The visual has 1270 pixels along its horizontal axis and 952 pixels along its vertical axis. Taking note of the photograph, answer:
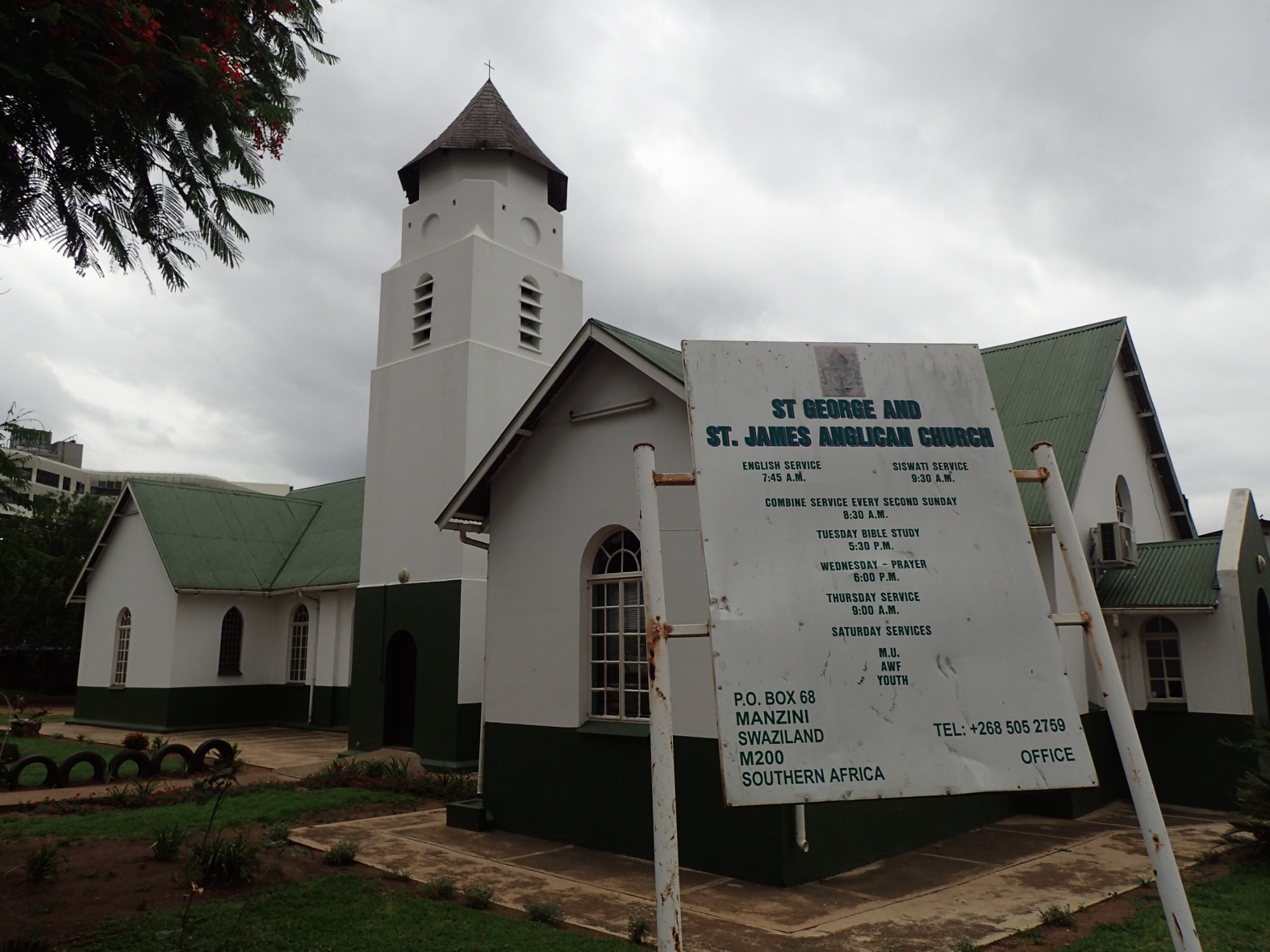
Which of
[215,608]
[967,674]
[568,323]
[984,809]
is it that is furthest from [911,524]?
[215,608]

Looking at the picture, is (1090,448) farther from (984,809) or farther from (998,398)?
(984,809)

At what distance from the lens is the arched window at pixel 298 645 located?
2389 centimetres

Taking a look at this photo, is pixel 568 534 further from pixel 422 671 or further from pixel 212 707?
pixel 212 707

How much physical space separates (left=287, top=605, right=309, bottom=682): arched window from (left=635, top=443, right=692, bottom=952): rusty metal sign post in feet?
71.3

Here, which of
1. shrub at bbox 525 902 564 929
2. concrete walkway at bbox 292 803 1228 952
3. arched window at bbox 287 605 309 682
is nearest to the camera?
concrete walkway at bbox 292 803 1228 952

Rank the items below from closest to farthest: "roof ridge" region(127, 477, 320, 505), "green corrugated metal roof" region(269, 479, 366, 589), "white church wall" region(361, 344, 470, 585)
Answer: "white church wall" region(361, 344, 470, 585) → "green corrugated metal roof" region(269, 479, 366, 589) → "roof ridge" region(127, 477, 320, 505)

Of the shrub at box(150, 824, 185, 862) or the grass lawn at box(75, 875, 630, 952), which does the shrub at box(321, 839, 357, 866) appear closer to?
the grass lawn at box(75, 875, 630, 952)

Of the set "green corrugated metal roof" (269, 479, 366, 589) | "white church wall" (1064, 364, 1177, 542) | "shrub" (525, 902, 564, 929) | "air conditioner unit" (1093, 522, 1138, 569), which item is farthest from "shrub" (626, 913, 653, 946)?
"green corrugated metal roof" (269, 479, 366, 589)

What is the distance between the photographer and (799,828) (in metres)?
8.02

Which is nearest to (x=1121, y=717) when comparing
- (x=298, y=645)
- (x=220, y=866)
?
(x=220, y=866)

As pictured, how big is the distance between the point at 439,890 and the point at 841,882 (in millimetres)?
3674

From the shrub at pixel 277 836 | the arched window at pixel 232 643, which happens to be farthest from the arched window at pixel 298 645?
the shrub at pixel 277 836

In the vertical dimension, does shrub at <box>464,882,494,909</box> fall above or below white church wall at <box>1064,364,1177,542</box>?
below

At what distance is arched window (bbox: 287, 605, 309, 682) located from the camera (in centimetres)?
2389
